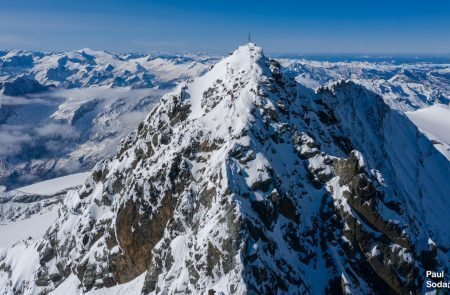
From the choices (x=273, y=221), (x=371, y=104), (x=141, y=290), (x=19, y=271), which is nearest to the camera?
(x=273, y=221)

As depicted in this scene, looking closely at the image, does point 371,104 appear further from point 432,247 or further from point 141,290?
point 141,290

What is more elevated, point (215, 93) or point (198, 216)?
point (215, 93)

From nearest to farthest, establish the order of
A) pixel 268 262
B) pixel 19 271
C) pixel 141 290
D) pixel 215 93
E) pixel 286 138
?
pixel 268 262, pixel 141 290, pixel 286 138, pixel 215 93, pixel 19 271

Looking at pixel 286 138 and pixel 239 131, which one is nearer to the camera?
pixel 239 131

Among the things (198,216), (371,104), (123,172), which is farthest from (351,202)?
(371,104)

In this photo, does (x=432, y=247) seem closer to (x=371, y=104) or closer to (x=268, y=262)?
(x=268, y=262)

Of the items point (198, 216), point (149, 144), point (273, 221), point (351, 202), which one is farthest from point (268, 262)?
point (149, 144)

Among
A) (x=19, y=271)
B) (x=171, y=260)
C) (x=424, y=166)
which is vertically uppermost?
(x=171, y=260)
